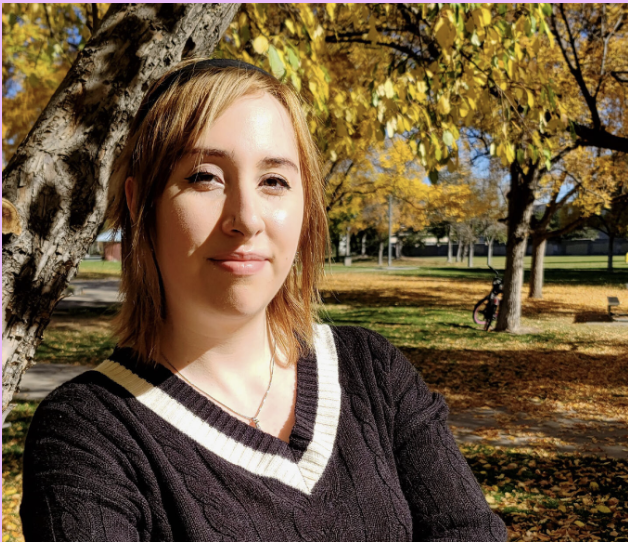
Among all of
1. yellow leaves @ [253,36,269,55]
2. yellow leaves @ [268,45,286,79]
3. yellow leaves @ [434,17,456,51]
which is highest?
yellow leaves @ [434,17,456,51]

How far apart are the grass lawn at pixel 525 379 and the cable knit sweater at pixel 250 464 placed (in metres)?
0.37

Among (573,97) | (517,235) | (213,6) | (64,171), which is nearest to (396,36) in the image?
(573,97)

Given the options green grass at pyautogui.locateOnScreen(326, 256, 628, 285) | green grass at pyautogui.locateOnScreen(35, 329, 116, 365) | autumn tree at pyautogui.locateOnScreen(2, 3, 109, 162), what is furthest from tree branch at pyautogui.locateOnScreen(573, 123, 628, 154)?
green grass at pyautogui.locateOnScreen(35, 329, 116, 365)

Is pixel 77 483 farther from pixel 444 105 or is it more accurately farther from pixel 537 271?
pixel 537 271

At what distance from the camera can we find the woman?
96 centimetres

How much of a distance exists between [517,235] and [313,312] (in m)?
9.90

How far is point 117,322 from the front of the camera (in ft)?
4.16

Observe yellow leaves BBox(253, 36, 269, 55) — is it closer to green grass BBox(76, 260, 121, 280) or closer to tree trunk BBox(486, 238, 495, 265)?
tree trunk BBox(486, 238, 495, 265)

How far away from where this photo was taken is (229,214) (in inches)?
37.6

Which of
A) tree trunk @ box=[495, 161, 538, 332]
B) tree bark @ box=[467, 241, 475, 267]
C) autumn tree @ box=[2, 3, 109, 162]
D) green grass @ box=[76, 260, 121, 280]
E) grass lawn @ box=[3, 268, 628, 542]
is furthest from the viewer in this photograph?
green grass @ box=[76, 260, 121, 280]

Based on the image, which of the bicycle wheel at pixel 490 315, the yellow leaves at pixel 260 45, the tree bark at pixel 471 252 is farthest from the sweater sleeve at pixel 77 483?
the tree bark at pixel 471 252

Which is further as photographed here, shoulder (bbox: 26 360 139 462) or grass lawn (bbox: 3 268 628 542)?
grass lawn (bbox: 3 268 628 542)

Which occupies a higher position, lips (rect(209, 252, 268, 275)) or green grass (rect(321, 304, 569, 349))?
lips (rect(209, 252, 268, 275))

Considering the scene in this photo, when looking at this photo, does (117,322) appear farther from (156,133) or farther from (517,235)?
(517,235)
